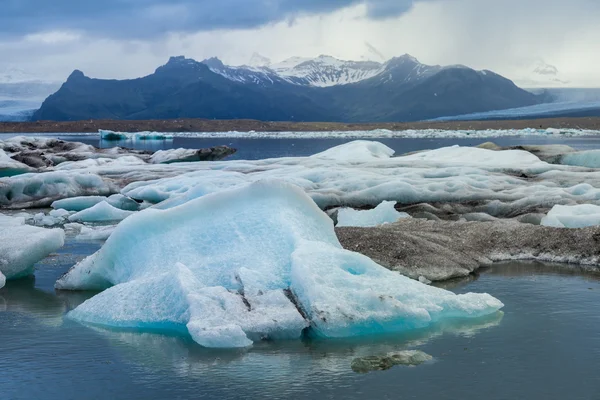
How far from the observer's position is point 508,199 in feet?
52.8

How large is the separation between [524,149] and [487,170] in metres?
5.54

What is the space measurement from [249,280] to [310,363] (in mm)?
1453

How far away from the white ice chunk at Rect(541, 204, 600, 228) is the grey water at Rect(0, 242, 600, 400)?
4.80m

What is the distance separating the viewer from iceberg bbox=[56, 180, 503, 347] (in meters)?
7.24

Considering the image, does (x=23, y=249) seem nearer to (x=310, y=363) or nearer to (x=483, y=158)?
(x=310, y=363)

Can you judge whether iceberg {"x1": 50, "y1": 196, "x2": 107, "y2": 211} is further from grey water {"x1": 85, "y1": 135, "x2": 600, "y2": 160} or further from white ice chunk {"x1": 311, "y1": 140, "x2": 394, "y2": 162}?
grey water {"x1": 85, "y1": 135, "x2": 600, "y2": 160}

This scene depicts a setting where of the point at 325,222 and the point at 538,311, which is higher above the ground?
the point at 325,222

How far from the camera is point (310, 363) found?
6.55 m

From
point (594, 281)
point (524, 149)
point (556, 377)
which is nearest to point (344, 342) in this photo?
point (556, 377)

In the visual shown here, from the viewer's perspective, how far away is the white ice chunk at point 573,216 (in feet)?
43.3

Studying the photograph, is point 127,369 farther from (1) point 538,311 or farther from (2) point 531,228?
(2) point 531,228

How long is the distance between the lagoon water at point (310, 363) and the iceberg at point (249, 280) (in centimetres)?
19

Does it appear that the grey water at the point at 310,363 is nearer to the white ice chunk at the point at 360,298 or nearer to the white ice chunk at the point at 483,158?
the white ice chunk at the point at 360,298

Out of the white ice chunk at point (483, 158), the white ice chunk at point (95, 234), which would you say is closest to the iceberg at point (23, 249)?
the white ice chunk at point (95, 234)
